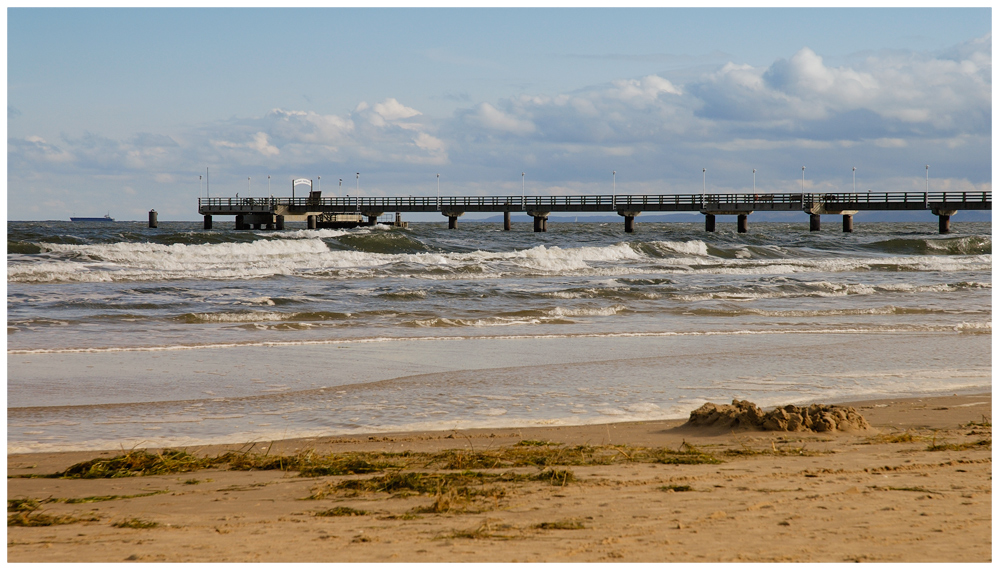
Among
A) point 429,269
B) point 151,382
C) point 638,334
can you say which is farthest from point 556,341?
point 429,269

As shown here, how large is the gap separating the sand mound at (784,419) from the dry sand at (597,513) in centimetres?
40

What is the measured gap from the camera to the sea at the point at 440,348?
6906mm

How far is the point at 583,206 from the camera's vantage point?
61594mm

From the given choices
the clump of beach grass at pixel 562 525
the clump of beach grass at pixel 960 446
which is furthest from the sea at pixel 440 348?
the clump of beach grass at pixel 562 525

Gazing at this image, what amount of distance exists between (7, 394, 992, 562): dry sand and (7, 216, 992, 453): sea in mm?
1482

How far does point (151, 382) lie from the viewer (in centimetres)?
830

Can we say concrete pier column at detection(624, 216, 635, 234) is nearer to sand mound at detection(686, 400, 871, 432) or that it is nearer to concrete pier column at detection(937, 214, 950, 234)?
concrete pier column at detection(937, 214, 950, 234)

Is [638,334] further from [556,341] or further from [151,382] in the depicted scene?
[151,382]

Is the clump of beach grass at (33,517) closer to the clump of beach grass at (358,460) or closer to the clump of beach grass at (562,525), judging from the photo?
the clump of beach grass at (358,460)

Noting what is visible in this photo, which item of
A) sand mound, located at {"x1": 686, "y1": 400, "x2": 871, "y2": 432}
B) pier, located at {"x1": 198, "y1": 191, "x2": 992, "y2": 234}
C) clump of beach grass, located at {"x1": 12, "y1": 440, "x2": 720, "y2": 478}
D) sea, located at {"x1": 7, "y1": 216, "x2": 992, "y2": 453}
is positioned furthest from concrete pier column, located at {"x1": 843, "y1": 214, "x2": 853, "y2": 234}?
clump of beach grass, located at {"x1": 12, "y1": 440, "x2": 720, "y2": 478}

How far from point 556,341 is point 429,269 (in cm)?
1518

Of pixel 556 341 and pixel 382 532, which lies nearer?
pixel 382 532

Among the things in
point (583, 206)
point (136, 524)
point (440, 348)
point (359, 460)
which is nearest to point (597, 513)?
point (359, 460)

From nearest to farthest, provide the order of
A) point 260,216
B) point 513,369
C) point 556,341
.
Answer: point 513,369
point 556,341
point 260,216
